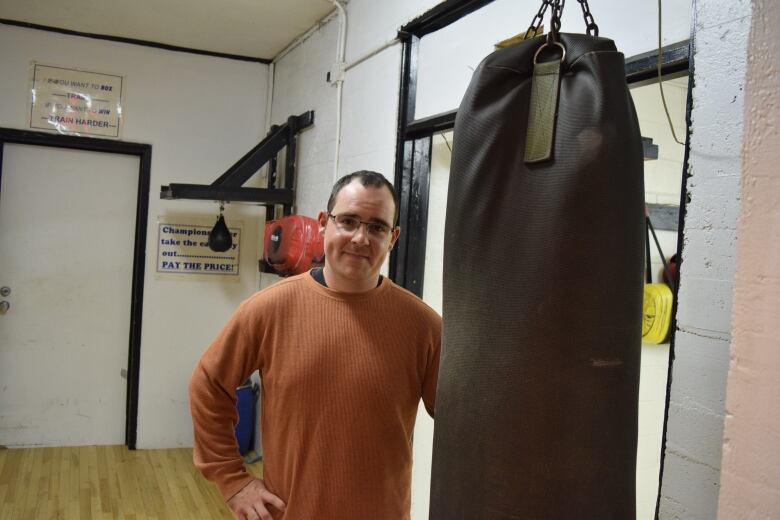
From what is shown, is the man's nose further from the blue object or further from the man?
the blue object

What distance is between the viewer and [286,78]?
4.14 m

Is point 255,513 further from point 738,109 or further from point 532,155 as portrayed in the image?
point 738,109

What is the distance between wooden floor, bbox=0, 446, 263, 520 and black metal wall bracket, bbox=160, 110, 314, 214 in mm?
1644

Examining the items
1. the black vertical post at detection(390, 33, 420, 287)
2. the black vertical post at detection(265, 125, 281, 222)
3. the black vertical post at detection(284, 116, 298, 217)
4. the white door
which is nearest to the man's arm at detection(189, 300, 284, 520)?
the black vertical post at detection(390, 33, 420, 287)

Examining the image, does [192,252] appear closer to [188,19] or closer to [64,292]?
[64,292]

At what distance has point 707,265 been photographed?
1.23 m

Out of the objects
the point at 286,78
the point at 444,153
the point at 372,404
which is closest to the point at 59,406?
the point at 286,78

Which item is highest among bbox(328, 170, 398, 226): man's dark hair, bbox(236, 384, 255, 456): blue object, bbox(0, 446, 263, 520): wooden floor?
bbox(328, 170, 398, 226): man's dark hair

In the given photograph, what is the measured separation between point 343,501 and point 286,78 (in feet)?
10.7

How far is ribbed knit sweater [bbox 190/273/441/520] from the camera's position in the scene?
1472 millimetres

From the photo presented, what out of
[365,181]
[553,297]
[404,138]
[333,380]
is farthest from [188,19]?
[553,297]

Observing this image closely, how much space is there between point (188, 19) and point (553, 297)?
3.53m

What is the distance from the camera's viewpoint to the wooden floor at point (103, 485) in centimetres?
324

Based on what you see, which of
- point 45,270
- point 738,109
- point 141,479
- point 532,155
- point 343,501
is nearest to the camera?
point 532,155
